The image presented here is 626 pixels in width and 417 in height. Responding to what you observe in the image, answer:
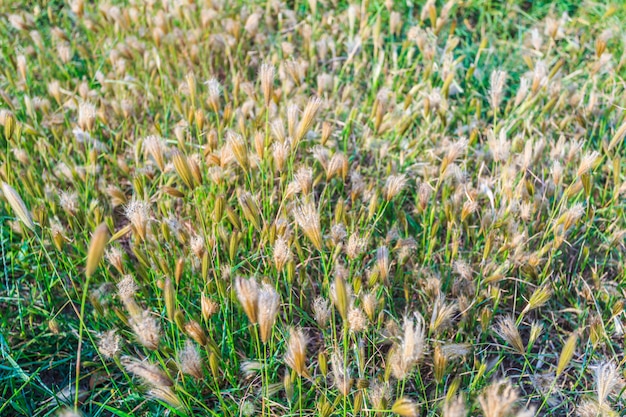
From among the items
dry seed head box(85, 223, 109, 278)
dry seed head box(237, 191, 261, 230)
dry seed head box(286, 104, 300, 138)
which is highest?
dry seed head box(85, 223, 109, 278)

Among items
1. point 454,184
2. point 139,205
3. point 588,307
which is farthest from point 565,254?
point 139,205

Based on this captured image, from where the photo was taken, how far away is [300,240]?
6.21ft

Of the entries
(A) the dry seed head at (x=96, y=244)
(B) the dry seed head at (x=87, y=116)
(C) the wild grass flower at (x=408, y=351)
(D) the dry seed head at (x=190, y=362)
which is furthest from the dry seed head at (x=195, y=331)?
(B) the dry seed head at (x=87, y=116)

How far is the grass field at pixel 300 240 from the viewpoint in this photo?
1.39 meters

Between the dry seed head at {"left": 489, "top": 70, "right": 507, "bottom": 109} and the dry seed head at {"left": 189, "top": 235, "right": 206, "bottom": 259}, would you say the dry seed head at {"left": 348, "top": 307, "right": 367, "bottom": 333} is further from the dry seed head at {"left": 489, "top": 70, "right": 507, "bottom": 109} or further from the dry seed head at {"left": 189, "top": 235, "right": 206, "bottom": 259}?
the dry seed head at {"left": 489, "top": 70, "right": 507, "bottom": 109}

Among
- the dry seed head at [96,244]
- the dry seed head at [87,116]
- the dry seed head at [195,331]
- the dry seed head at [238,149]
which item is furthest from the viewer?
the dry seed head at [87,116]

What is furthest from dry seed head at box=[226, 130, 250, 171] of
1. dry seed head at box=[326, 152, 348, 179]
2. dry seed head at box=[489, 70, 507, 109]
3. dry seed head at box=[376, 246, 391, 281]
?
dry seed head at box=[489, 70, 507, 109]

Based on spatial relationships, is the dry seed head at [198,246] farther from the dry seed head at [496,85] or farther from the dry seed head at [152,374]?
the dry seed head at [496,85]

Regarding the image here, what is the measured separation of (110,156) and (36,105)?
1.24 feet

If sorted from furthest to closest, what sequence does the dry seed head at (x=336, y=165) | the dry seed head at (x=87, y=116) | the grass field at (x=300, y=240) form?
the dry seed head at (x=87, y=116), the dry seed head at (x=336, y=165), the grass field at (x=300, y=240)

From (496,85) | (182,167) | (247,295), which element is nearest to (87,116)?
(182,167)

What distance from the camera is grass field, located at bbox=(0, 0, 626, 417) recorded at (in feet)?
4.57

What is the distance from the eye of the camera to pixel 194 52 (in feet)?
8.13

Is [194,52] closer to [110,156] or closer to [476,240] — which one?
[110,156]
